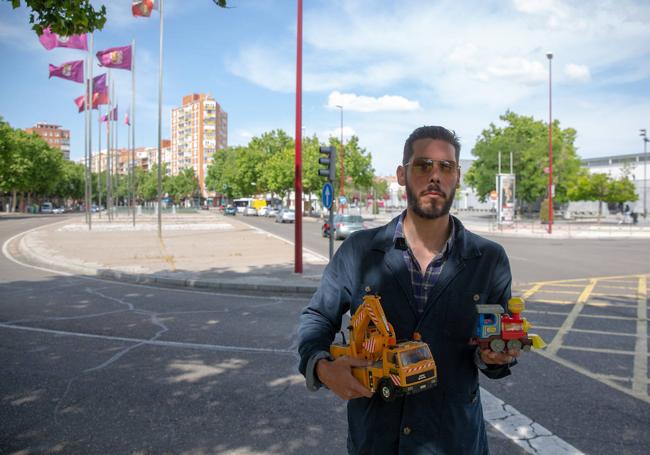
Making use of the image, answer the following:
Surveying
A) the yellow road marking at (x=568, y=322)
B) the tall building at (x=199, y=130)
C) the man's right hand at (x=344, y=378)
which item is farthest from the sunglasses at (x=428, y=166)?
the tall building at (x=199, y=130)

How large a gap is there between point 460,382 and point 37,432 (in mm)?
3267

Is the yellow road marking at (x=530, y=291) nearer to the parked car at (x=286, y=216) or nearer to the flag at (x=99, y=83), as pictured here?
the flag at (x=99, y=83)

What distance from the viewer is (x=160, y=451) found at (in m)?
3.31

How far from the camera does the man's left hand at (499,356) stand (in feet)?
5.30

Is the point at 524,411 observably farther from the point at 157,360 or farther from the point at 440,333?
the point at 157,360

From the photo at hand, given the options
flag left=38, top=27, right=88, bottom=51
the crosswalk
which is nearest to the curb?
the crosswalk

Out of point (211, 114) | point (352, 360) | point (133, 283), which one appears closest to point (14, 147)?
point (133, 283)

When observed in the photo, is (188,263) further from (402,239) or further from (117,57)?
(117,57)

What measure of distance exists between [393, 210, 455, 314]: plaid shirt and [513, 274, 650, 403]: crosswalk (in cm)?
359

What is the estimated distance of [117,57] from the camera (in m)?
25.6

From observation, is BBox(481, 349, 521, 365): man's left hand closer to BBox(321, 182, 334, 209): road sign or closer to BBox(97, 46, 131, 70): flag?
BBox(321, 182, 334, 209): road sign

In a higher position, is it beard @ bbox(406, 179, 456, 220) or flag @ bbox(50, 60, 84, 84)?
flag @ bbox(50, 60, 84, 84)

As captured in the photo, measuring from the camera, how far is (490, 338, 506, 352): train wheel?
162cm

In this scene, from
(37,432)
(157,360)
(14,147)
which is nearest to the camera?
(37,432)
